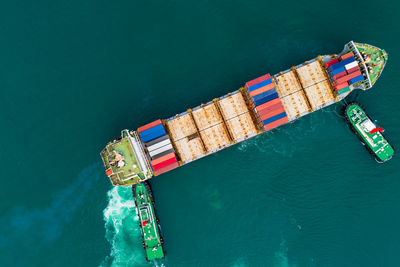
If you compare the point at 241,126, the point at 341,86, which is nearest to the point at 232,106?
the point at 241,126

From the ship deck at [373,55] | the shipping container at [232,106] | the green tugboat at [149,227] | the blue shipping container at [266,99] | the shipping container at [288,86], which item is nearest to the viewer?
the blue shipping container at [266,99]

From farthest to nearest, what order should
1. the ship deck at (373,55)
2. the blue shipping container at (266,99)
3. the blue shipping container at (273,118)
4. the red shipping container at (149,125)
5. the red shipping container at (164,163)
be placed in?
the ship deck at (373,55) < the red shipping container at (149,125) < the red shipping container at (164,163) < the blue shipping container at (266,99) < the blue shipping container at (273,118)

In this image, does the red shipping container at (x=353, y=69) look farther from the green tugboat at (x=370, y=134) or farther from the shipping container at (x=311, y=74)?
the green tugboat at (x=370, y=134)

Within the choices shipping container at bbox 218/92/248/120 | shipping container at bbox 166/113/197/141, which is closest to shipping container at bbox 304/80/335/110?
shipping container at bbox 218/92/248/120

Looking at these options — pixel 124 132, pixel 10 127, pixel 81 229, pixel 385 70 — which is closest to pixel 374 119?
pixel 385 70

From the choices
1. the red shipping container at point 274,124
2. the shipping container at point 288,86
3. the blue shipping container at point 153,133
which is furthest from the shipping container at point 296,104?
the blue shipping container at point 153,133

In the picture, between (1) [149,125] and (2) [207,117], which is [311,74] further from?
(1) [149,125]

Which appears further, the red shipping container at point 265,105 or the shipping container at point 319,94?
the shipping container at point 319,94
